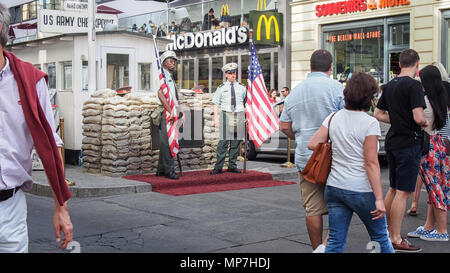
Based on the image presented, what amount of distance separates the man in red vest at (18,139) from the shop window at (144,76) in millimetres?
10849

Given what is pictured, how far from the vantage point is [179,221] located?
7.64m

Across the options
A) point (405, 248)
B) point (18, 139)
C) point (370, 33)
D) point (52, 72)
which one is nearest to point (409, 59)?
point (405, 248)

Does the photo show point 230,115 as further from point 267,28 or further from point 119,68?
point 267,28

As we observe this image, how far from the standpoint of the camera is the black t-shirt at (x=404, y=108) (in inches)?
237

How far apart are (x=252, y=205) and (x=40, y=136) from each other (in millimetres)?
6143

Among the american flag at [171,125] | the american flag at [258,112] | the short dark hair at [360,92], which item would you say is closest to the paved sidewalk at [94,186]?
the american flag at [171,125]

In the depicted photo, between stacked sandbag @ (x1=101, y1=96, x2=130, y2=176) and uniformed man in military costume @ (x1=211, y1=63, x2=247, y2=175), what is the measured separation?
1687 millimetres

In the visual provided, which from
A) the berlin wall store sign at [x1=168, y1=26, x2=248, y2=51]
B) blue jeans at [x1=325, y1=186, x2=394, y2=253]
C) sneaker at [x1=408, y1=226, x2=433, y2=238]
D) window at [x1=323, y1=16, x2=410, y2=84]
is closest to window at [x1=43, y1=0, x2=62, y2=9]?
the berlin wall store sign at [x1=168, y1=26, x2=248, y2=51]

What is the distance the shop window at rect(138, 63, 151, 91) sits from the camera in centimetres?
1384

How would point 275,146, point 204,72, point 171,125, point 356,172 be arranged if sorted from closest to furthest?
1. point 356,172
2. point 171,125
3. point 275,146
4. point 204,72

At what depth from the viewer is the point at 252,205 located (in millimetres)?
8898

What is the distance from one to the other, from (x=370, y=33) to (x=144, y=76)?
10.1 metres
